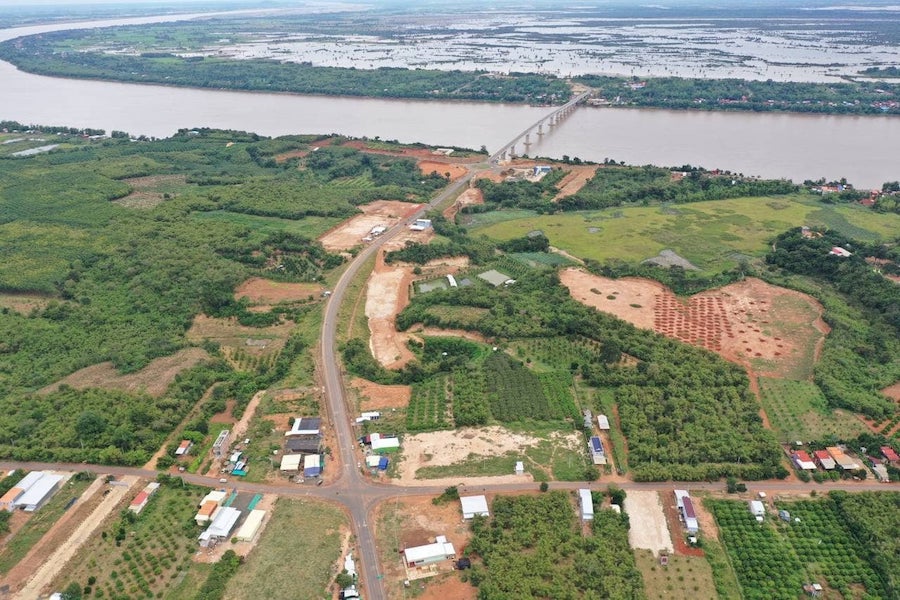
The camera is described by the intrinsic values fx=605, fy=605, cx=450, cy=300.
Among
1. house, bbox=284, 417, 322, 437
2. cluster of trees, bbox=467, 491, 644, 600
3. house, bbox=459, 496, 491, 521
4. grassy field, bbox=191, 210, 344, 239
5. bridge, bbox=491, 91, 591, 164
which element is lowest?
cluster of trees, bbox=467, 491, 644, 600

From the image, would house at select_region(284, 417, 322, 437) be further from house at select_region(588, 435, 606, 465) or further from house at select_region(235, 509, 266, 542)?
house at select_region(588, 435, 606, 465)

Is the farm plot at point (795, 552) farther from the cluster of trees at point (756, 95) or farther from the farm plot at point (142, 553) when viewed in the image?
the cluster of trees at point (756, 95)

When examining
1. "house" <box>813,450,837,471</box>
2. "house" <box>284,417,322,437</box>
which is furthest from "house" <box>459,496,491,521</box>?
"house" <box>813,450,837,471</box>

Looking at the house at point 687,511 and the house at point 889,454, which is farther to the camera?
the house at point 889,454

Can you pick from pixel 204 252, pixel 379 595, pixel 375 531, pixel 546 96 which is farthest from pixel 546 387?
pixel 546 96

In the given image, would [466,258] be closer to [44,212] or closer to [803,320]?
[803,320]

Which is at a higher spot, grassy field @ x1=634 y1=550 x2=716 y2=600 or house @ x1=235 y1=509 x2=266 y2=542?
house @ x1=235 y1=509 x2=266 y2=542

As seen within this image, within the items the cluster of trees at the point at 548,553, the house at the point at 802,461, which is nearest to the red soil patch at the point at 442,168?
the house at the point at 802,461
